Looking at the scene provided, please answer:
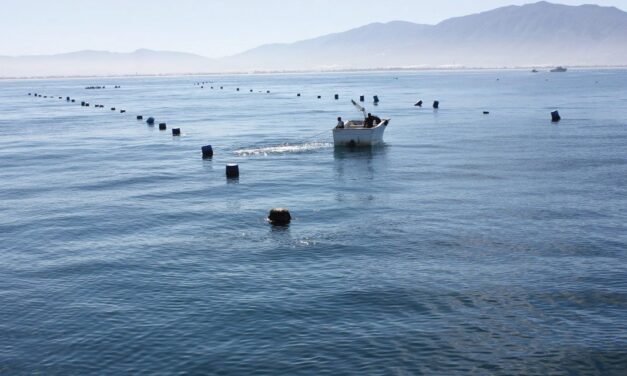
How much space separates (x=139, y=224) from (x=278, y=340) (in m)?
19.4

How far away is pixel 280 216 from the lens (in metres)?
38.2

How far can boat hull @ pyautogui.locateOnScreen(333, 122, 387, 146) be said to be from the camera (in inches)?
2697

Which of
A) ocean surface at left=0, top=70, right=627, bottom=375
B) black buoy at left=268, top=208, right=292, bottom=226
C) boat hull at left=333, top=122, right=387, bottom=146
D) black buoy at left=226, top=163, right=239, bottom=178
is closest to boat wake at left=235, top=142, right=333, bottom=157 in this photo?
boat hull at left=333, top=122, right=387, bottom=146

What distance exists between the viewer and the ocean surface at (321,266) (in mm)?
22109

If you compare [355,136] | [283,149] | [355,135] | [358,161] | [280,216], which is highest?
[355,135]

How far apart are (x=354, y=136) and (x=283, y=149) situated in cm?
848

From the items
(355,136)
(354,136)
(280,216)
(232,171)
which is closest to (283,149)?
(354,136)

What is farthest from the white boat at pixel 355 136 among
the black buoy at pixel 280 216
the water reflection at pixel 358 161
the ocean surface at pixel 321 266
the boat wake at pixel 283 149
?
the black buoy at pixel 280 216

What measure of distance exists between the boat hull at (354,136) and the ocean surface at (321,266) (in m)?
5.77

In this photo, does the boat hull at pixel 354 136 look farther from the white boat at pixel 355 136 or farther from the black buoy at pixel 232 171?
the black buoy at pixel 232 171

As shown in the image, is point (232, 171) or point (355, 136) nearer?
point (232, 171)

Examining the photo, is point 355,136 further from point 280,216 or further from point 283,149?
point 280,216

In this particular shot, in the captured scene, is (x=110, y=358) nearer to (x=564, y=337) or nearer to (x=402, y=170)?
(x=564, y=337)

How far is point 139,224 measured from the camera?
39469mm
